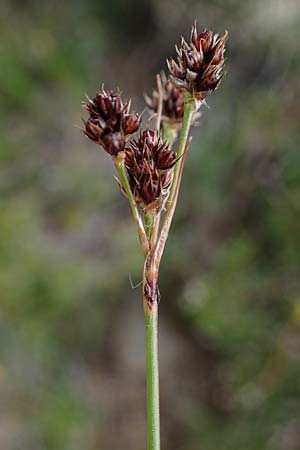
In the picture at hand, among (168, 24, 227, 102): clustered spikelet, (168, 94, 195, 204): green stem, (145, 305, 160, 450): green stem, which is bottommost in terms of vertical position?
(145, 305, 160, 450): green stem

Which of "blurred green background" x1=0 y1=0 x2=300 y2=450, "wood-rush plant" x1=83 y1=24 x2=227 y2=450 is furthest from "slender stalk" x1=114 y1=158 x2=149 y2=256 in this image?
"blurred green background" x1=0 y1=0 x2=300 y2=450

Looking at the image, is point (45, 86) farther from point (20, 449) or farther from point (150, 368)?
point (150, 368)

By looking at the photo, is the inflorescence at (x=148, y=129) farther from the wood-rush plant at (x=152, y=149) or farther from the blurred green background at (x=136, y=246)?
the blurred green background at (x=136, y=246)

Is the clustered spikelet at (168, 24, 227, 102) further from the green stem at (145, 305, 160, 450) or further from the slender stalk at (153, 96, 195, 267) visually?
the green stem at (145, 305, 160, 450)

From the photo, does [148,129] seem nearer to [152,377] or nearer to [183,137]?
[183,137]

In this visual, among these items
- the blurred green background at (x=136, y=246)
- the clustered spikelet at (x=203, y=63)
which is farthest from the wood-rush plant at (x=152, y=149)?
the blurred green background at (x=136, y=246)

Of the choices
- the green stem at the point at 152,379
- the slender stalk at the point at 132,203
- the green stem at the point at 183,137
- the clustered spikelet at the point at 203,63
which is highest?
the clustered spikelet at the point at 203,63
